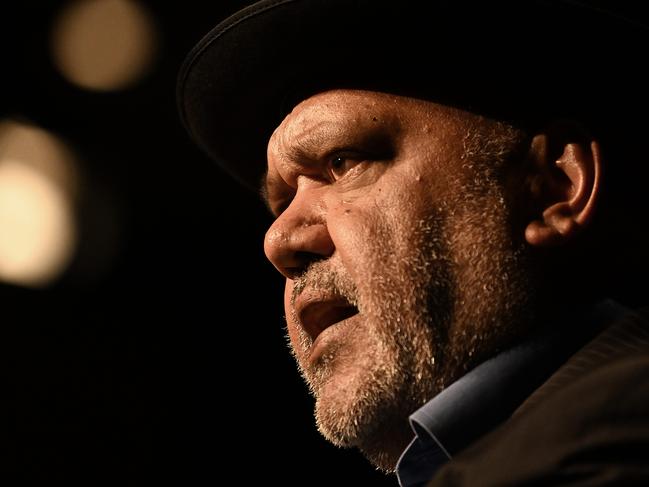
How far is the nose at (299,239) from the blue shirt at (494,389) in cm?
32

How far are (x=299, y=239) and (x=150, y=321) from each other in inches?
43.0

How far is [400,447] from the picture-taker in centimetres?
128

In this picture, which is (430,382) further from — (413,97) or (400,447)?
(413,97)

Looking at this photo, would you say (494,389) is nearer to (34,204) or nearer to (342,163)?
(342,163)

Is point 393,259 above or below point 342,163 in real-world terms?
below

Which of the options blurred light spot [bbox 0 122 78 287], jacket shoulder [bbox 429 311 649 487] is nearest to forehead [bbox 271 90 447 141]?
jacket shoulder [bbox 429 311 649 487]

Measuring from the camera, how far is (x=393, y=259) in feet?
4.07

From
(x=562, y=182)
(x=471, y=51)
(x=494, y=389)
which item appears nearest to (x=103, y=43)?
(x=471, y=51)

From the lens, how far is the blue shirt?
1.13 m

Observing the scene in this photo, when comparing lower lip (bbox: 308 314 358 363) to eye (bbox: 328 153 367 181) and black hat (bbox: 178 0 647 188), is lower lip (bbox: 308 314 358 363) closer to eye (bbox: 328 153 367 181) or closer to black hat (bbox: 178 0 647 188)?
eye (bbox: 328 153 367 181)

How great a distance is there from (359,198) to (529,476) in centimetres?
67

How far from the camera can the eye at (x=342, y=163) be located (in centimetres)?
135

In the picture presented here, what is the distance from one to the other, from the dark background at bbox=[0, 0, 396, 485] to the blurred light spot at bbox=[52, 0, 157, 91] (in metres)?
0.03

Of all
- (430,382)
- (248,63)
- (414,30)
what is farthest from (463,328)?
(248,63)
